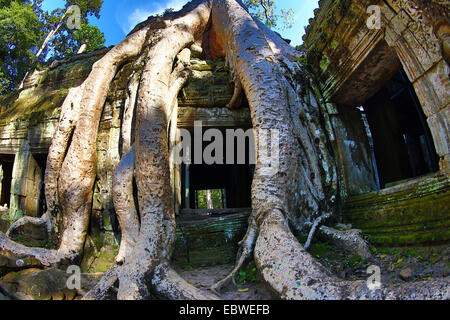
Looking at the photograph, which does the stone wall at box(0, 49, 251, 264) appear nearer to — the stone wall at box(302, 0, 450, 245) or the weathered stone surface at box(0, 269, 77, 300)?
the weathered stone surface at box(0, 269, 77, 300)

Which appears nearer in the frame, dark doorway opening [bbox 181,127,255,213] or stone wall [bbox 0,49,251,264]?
stone wall [bbox 0,49,251,264]

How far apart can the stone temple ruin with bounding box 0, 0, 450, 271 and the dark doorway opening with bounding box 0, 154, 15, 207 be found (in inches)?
1.3

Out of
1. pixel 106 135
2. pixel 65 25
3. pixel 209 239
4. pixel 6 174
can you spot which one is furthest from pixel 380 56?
A: pixel 65 25

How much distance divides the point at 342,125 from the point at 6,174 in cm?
560

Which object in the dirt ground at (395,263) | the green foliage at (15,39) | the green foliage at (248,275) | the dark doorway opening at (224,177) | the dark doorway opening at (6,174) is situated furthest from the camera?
the green foliage at (15,39)

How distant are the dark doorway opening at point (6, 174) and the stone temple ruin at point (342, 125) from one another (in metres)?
0.03

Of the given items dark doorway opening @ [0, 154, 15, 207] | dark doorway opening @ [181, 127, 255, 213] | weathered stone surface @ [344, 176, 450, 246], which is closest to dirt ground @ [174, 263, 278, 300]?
weathered stone surface @ [344, 176, 450, 246]

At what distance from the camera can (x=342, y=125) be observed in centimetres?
310

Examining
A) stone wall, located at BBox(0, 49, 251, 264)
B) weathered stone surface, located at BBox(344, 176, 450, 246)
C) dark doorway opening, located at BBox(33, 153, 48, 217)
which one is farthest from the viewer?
dark doorway opening, located at BBox(33, 153, 48, 217)

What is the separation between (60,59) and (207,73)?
3.22m

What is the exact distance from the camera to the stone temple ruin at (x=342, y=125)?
1903 millimetres

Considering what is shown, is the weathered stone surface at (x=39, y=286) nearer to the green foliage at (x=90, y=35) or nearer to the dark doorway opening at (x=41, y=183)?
the dark doorway opening at (x=41, y=183)

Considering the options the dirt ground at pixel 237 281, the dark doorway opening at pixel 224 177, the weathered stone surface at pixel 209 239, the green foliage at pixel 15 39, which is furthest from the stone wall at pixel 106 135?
the green foliage at pixel 15 39

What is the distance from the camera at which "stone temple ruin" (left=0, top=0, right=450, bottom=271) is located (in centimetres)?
190
